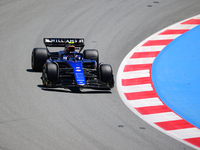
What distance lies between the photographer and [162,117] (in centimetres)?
1270

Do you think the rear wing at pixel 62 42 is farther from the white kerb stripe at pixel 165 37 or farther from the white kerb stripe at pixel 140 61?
the white kerb stripe at pixel 165 37

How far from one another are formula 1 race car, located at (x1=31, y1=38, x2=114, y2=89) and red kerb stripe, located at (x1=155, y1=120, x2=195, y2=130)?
2.57 metres

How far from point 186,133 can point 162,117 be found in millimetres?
1079

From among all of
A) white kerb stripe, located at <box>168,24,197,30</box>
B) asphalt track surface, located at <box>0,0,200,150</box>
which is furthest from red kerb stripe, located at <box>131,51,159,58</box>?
white kerb stripe, located at <box>168,24,197,30</box>

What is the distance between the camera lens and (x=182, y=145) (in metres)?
11.0

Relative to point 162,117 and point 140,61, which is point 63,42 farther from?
point 162,117

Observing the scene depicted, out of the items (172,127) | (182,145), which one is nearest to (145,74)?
(172,127)

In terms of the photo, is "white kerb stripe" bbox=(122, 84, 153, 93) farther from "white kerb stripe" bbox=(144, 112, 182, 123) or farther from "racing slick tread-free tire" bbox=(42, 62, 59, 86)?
"racing slick tread-free tire" bbox=(42, 62, 59, 86)

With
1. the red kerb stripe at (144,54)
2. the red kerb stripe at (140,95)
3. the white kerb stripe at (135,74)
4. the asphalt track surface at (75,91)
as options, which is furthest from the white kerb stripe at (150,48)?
the red kerb stripe at (140,95)

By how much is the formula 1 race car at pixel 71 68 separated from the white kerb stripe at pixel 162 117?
2.04 meters

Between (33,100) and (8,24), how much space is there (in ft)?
26.3

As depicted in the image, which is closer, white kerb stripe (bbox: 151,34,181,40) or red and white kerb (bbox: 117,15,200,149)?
red and white kerb (bbox: 117,15,200,149)

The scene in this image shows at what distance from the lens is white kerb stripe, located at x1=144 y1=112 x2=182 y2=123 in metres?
12.5

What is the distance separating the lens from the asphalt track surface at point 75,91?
10766mm
